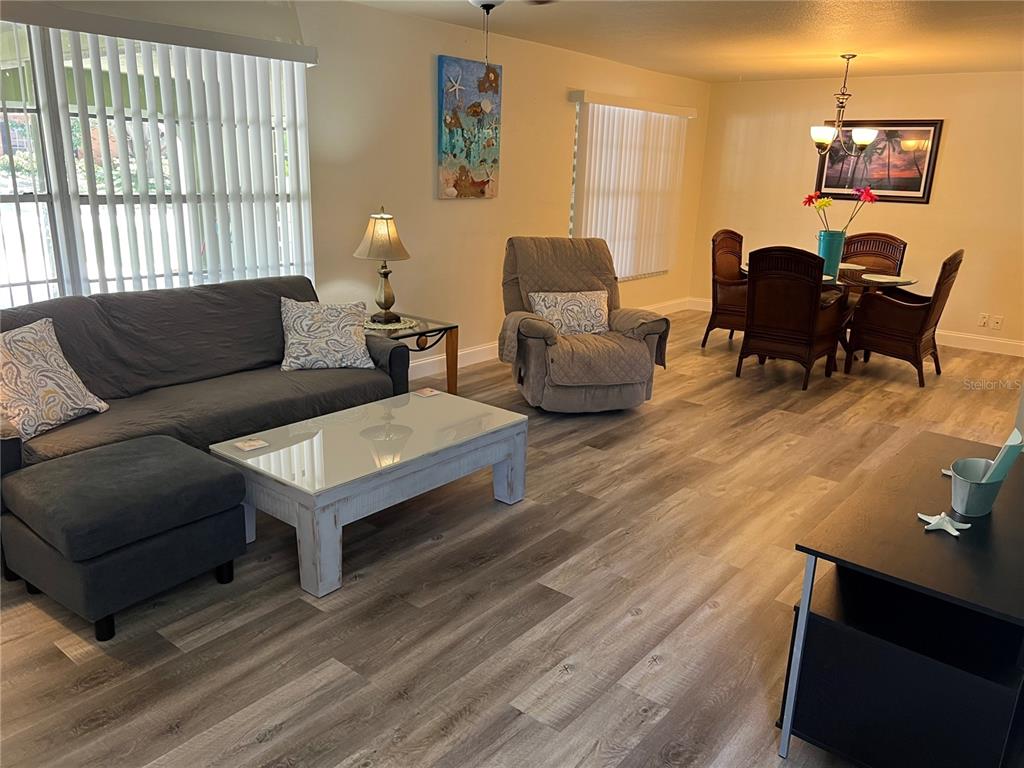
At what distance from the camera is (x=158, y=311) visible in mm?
3473

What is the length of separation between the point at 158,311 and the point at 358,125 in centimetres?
175

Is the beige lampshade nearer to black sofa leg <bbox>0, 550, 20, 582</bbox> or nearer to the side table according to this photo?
the side table

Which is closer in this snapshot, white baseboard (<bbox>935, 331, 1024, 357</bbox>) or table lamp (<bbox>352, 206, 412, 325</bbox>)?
table lamp (<bbox>352, 206, 412, 325</bbox>)

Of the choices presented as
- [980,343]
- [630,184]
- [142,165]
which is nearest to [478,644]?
[142,165]

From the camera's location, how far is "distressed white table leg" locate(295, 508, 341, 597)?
251 centimetres

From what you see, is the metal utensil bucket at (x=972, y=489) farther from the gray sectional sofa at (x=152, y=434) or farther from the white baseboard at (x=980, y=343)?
the white baseboard at (x=980, y=343)

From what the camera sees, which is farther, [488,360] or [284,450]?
[488,360]

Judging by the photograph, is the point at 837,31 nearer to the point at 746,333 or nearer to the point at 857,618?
the point at 746,333

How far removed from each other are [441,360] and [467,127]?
1.62 m

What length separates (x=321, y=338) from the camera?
3754 millimetres

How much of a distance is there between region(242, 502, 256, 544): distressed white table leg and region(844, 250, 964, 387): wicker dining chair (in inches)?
181

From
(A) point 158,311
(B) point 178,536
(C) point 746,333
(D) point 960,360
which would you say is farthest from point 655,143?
(B) point 178,536

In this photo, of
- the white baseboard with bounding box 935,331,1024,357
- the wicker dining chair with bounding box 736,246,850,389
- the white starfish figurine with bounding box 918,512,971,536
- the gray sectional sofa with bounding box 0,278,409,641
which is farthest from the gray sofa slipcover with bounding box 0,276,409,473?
the white baseboard with bounding box 935,331,1024,357

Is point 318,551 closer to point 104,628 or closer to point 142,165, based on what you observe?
point 104,628
